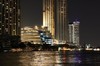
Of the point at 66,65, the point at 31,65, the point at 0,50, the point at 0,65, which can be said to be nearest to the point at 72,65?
the point at 66,65

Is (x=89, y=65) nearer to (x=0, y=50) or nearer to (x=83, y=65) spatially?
(x=83, y=65)

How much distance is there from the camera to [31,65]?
74500mm

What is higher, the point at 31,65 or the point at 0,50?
the point at 31,65

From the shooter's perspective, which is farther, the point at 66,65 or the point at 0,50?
the point at 0,50

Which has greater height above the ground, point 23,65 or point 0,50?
point 23,65

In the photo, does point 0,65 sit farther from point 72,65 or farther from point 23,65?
point 72,65

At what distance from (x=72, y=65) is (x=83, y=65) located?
190 centimetres

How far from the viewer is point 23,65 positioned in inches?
2940

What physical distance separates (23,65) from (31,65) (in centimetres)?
136

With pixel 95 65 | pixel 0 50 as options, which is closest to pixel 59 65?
pixel 95 65

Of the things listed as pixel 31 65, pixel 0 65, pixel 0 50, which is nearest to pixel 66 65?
pixel 31 65

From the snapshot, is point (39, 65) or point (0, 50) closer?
point (39, 65)

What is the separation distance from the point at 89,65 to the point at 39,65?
8.60 m

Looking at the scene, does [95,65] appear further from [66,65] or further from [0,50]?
[0,50]
